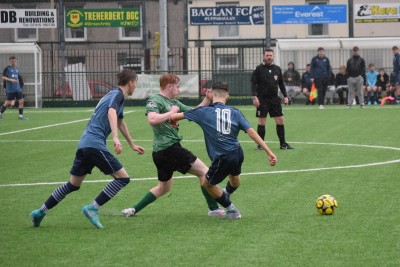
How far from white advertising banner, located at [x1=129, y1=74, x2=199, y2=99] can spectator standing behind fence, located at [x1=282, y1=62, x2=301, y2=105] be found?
3.34m

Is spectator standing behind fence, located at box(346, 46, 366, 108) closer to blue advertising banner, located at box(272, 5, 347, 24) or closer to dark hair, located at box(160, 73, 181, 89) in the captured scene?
blue advertising banner, located at box(272, 5, 347, 24)

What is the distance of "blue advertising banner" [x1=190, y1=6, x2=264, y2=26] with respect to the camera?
3853 cm

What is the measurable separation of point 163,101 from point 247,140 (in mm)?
10699

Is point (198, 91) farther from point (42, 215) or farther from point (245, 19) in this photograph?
point (42, 215)

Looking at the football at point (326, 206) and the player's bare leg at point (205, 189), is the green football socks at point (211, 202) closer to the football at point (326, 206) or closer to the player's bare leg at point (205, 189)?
the player's bare leg at point (205, 189)

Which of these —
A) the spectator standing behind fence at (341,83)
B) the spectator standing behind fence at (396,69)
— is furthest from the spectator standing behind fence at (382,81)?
the spectator standing behind fence at (341,83)

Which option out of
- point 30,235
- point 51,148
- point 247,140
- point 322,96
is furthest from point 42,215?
point 322,96

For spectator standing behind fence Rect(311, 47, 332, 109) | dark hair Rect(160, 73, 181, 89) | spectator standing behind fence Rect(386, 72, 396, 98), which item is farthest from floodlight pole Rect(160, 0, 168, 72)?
dark hair Rect(160, 73, 181, 89)

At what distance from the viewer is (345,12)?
128 ft

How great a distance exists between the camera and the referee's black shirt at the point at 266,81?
1881 cm

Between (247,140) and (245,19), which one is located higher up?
(245,19)

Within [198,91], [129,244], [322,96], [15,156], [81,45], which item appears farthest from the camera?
[81,45]

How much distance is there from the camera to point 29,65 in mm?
36969

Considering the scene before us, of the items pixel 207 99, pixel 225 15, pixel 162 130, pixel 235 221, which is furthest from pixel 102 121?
pixel 225 15
